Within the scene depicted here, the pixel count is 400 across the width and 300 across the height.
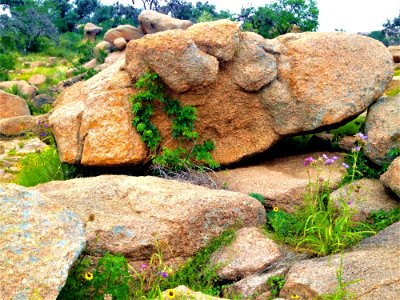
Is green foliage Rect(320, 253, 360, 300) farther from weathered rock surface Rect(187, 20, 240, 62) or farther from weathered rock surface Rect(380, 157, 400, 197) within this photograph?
weathered rock surface Rect(187, 20, 240, 62)

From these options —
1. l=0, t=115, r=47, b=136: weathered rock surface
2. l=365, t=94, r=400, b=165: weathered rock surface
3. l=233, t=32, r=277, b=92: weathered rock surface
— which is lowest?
l=0, t=115, r=47, b=136: weathered rock surface

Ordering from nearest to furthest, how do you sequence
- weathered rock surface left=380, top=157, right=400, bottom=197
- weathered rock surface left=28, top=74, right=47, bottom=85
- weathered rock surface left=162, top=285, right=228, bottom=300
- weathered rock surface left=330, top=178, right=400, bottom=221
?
weathered rock surface left=162, top=285, right=228, bottom=300, weathered rock surface left=380, top=157, right=400, bottom=197, weathered rock surface left=330, top=178, right=400, bottom=221, weathered rock surface left=28, top=74, right=47, bottom=85

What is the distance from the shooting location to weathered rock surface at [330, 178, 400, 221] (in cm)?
575

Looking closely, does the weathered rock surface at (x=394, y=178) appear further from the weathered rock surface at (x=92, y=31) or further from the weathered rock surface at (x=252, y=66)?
the weathered rock surface at (x=92, y=31)

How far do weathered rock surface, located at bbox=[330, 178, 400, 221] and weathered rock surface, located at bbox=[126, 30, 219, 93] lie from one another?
2.35m

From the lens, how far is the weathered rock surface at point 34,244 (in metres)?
3.03

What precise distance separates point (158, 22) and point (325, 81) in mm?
24169

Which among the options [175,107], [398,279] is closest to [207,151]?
[175,107]

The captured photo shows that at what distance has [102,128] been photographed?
6.74 meters

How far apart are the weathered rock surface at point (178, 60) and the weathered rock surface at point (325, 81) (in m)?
1.08

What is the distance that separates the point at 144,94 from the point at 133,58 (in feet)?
2.03

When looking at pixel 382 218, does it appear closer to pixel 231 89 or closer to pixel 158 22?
pixel 231 89

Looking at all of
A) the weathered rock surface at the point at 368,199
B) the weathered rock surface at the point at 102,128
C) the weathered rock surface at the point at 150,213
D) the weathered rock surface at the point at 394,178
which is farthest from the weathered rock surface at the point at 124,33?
the weathered rock surface at the point at 394,178

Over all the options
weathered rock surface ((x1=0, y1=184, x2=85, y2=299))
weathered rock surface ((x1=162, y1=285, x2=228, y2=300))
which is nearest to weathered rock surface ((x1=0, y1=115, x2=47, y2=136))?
weathered rock surface ((x1=0, y1=184, x2=85, y2=299))
